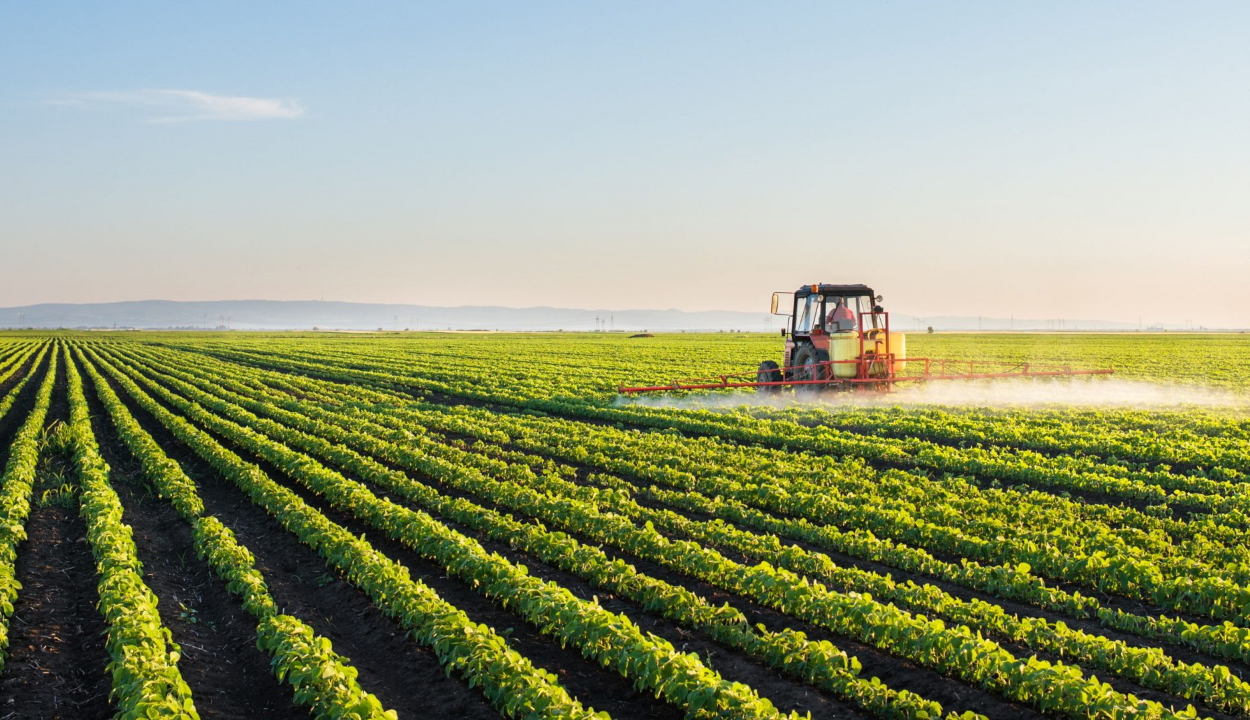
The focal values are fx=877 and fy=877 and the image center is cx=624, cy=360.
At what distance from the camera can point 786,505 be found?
11383mm

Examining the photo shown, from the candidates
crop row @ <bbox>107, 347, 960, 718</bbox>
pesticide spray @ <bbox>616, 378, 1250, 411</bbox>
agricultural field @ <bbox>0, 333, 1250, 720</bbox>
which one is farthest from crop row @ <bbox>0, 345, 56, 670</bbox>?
pesticide spray @ <bbox>616, 378, 1250, 411</bbox>

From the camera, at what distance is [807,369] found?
22.8 m

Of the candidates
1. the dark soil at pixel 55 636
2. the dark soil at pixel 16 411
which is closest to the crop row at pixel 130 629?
the dark soil at pixel 55 636

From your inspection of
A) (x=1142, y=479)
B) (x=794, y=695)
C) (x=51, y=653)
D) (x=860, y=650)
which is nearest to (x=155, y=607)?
(x=51, y=653)

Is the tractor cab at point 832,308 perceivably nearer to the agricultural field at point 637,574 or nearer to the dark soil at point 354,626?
the agricultural field at point 637,574

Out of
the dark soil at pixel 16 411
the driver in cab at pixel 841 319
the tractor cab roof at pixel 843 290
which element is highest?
the tractor cab roof at pixel 843 290

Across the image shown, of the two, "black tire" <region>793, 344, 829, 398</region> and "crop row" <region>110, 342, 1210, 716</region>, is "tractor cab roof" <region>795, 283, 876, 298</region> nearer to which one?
"black tire" <region>793, 344, 829, 398</region>

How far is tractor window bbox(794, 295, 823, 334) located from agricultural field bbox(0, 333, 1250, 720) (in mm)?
4934

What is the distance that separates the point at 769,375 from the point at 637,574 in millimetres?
16718

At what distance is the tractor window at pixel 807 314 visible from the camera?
22.7 m

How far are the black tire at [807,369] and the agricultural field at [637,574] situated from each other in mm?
4155

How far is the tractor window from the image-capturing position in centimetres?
2266

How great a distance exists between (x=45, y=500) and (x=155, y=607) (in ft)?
19.9

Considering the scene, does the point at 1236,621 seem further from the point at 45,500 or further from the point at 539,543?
the point at 45,500
